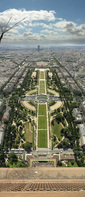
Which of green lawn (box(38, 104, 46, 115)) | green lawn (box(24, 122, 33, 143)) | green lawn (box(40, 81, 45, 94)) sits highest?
green lawn (box(40, 81, 45, 94))

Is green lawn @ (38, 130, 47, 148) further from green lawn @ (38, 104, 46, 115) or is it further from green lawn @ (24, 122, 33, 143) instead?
green lawn @ (38, 104, 46, 115)

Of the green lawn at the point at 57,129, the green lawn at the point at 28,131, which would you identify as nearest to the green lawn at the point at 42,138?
the green lawn at the point at 28,131

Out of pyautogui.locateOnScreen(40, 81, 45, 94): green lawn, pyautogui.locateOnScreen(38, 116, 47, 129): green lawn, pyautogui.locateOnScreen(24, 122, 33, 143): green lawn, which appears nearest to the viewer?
pyautogui.locateOnScreen(24, 122, 33, 143): green lawn

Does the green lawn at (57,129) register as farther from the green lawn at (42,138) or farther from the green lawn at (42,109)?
the green lawn at (42,109)

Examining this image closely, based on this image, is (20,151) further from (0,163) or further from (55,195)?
(55,195)

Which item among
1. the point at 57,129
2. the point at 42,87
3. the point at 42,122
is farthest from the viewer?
the point at 42,87

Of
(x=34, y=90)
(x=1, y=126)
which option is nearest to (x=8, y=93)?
(x=34, y=90)

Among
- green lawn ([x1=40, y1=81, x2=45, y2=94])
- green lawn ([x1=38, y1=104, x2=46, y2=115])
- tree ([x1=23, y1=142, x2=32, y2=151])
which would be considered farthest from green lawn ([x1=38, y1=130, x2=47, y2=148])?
green lawn ([x1=40, y1=81, x2=45, y2=94])

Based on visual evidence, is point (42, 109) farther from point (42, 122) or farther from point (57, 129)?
point (57, 129)

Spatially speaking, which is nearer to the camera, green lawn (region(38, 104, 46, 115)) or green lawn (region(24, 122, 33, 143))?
green lawn (region(24, 122, 33, 143))

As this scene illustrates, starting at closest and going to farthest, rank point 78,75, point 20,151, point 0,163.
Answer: point 0,163, point 20,151, point 78,75

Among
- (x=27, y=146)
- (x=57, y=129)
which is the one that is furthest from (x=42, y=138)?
(x=57, y=129)
